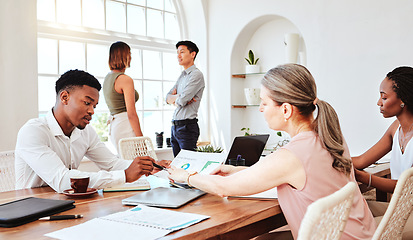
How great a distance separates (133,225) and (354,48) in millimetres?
3525

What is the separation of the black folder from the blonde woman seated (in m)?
0.55

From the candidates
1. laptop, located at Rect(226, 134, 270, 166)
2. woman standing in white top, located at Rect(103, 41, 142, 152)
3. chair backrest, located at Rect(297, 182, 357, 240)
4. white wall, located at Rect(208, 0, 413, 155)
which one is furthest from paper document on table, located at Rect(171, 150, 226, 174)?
white wall, located at Rect(208, 0, 413, 155)

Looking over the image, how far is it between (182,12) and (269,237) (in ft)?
A: 13.2

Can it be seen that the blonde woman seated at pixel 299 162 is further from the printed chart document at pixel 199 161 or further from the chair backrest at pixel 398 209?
the printed chart document at pixel 199 161

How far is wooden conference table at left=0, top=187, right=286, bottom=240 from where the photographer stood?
4.12 feet

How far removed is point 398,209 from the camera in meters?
1.50

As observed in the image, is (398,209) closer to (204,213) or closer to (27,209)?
(204,213)

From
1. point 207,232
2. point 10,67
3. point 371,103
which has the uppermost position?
point 10,67

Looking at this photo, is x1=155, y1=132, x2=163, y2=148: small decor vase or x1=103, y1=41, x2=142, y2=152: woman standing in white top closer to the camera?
x1=103, y1=41, x2=142, y2=152: woman standing in white top

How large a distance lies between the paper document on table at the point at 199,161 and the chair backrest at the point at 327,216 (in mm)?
897

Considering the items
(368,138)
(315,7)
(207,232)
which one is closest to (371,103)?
(368,138)

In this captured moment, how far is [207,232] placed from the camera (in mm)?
1274

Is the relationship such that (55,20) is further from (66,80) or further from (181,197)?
(181,197)

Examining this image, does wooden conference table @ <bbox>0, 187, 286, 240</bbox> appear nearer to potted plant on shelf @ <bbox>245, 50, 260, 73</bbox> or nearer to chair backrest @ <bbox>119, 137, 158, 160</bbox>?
chair backrest @ <bbox>119, 137, 158, 160</bbox>
